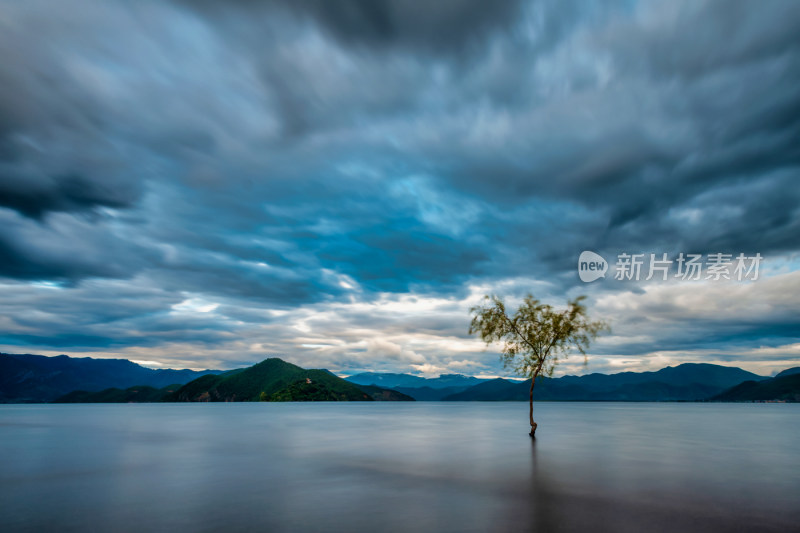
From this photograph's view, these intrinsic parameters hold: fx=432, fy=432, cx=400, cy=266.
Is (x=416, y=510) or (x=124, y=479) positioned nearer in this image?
(x=416, y=510)

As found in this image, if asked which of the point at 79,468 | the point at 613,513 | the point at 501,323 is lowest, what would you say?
the point at 79,468

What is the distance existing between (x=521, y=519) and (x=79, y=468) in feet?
106

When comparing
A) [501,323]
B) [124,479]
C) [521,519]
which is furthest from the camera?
[501,323]

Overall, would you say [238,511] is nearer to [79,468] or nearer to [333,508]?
[333,508]

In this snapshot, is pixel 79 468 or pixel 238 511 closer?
pixel 238 511

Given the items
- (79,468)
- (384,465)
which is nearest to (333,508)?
(384,465)

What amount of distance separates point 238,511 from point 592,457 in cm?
2847

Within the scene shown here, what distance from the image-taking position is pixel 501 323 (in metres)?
44.3

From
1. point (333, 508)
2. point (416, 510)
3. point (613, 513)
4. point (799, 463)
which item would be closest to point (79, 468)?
point (333, 508)

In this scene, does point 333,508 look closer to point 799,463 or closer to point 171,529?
point 171,529

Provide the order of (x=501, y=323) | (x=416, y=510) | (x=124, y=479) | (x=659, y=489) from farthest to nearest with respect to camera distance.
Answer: (x=501, y=323), (x=124, y=479), (x=659, y=489), (x=416, y=510)

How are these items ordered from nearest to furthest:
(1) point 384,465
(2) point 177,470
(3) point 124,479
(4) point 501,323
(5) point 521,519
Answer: (5) point 521,519, (3) point 124,479, (2) point 177,470, (1) point 384,465, (4) point 501,323

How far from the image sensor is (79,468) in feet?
103

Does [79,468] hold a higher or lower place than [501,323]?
lower
